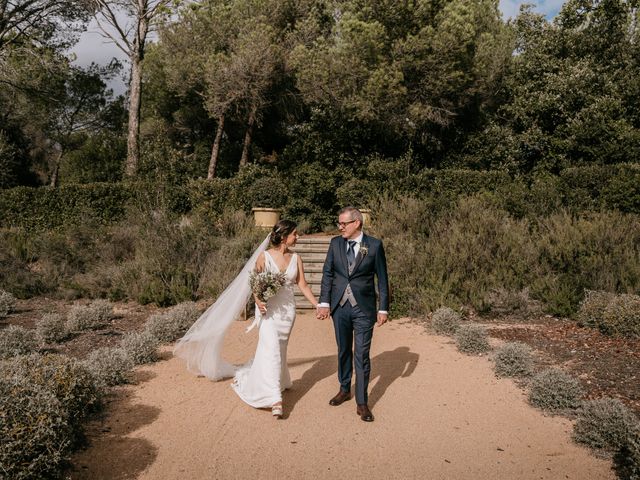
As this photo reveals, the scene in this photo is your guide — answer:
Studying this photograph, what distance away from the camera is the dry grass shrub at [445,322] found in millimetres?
7359

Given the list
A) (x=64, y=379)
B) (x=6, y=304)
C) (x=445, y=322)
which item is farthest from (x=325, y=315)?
(x=6, y=304)

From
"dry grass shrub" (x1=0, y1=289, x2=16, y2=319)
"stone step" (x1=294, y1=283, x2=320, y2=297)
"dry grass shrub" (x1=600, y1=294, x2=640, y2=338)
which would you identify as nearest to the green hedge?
"stone step" (x1=294, y1=283, x2=320, y2=297)

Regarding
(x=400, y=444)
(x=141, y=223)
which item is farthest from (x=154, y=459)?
(x=141, y=223)

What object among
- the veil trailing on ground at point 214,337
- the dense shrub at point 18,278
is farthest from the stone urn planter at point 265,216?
the veil trailing on ground at point 214,337

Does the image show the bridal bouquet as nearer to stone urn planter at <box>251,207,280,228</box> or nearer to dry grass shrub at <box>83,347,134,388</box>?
dry grass shrub at <box>83,347,134,388</box>

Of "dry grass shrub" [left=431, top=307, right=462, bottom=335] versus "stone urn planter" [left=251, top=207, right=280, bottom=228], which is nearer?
"dry grass shrub" [left=431, top=307, right=462, bottom=335]

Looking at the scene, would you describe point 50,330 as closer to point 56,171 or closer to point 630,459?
point 630,459

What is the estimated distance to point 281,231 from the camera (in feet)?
15.8

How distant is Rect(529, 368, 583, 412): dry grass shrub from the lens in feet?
15.2

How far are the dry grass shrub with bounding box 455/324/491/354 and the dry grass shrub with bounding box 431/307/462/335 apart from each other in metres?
0.53

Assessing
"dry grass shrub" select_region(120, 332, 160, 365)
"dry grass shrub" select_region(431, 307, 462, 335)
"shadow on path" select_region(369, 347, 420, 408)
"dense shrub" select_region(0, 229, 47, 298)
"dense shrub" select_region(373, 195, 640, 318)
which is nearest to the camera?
"shadow on path" select_region(369, 347, 420, 408)

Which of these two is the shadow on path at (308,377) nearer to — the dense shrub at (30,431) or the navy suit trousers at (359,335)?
the navy suit trousers at (359,335)

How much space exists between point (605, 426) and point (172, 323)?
564cm

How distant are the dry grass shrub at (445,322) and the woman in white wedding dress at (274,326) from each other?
3200 millimetres
